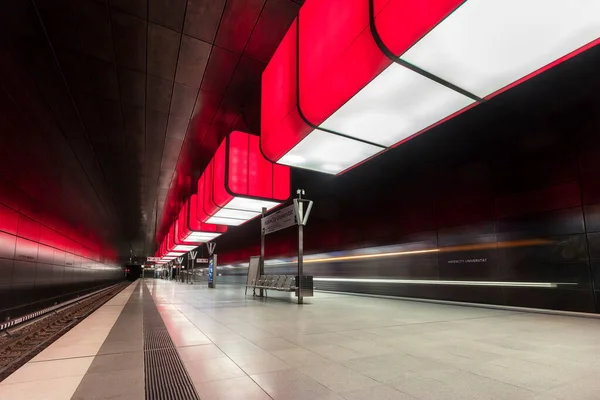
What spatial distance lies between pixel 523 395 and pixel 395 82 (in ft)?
10.8

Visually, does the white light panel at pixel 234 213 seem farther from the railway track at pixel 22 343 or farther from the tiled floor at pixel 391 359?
the tiled floor at pixel 391 359

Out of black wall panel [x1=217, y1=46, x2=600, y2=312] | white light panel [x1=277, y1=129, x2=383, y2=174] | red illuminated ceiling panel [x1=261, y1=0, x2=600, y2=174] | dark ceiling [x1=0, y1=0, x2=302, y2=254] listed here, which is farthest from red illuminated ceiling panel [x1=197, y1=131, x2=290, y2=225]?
black wall panel [x1=217, y1=46, x2=600, y2=312]

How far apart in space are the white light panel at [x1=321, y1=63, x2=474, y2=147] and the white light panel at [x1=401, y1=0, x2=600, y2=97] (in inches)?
10.1

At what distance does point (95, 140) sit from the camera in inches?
463

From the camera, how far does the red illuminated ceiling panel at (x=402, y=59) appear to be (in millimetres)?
3004

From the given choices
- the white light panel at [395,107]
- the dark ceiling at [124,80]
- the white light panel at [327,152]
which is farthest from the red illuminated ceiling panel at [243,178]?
the white light panel at [395,107]

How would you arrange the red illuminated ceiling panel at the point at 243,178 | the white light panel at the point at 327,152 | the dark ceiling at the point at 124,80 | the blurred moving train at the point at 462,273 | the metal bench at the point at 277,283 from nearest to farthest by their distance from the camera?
the white light panel at the point at 327,152 → the dark ceiling at the point at 124,80 → the blurred moving train at the point at 462,273 → the red illuminated ceiling panel at the point at 243,178 → the metal bench at the point at 277,283

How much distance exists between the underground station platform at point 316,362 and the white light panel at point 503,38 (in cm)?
316

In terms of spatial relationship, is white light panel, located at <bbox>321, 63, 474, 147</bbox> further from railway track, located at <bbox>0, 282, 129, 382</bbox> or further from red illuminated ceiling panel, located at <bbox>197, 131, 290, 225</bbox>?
railway track, located at <bbox>0, 282, 129, 382</bbox>

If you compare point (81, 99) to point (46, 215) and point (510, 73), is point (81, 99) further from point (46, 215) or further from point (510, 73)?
point (510, 73)

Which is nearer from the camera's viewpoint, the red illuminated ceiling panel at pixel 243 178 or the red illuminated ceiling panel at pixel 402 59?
the red illuminated ceiling panel at pixel 402 59

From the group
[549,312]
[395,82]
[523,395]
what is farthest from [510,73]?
[549,312]

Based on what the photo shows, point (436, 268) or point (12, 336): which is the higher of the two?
point (436, 268)

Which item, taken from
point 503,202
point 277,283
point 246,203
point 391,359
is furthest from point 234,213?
point 391,359
